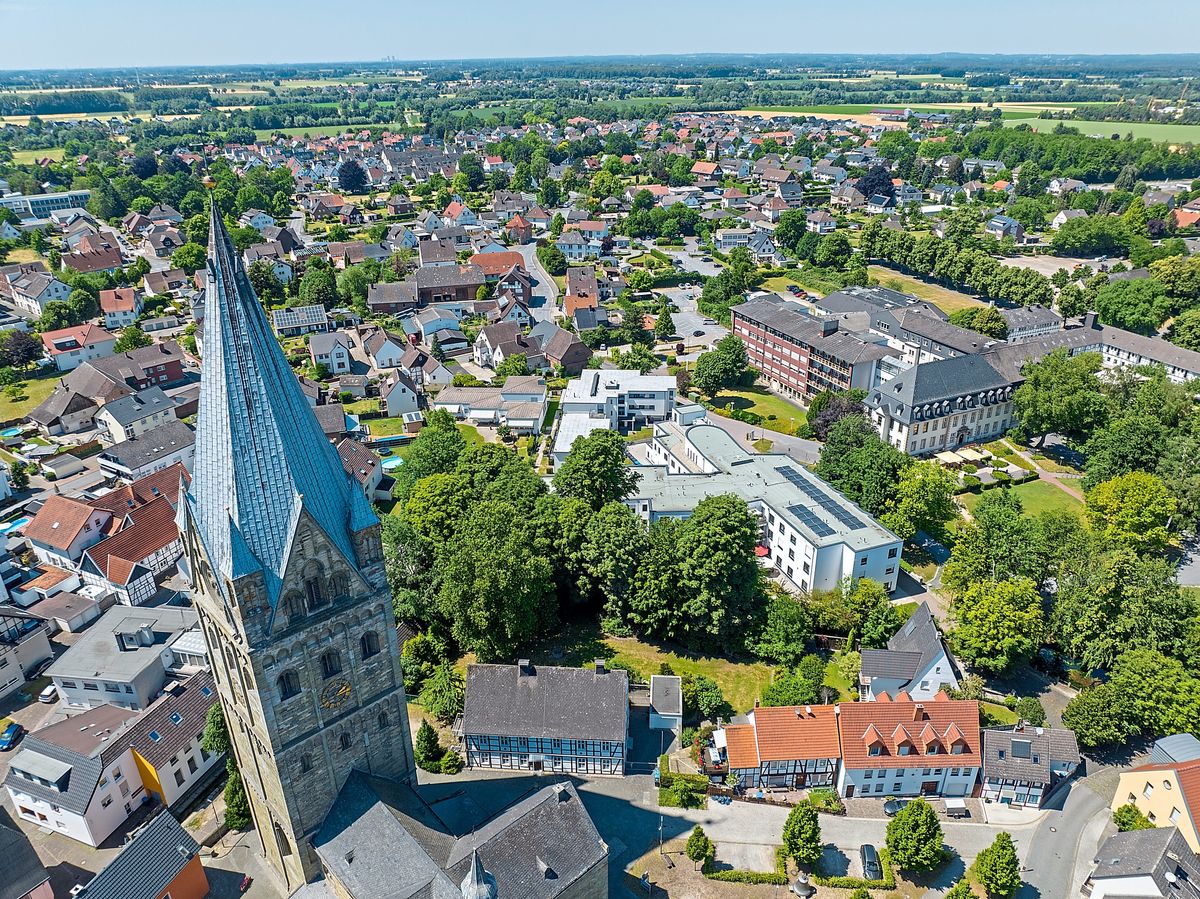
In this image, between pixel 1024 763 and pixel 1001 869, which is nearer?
pixel 1001 869

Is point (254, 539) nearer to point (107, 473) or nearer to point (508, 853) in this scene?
point (508, 853)

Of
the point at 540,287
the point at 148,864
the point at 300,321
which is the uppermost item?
the point at 300,321

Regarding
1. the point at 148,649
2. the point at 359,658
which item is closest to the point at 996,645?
the point at 359,658

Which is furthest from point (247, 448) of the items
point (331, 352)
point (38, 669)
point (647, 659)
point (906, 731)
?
point (331, 352)

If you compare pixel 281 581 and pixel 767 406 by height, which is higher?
pixel 281 581

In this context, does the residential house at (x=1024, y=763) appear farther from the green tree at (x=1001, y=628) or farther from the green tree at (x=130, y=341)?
the green tree at (x=130, y=341)

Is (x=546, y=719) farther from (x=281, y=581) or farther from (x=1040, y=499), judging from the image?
(x=1040, y=499)

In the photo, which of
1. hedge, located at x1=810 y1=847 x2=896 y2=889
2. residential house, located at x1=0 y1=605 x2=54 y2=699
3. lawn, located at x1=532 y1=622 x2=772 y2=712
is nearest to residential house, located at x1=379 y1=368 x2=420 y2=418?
residential house, located at x1=0 y1=605 x2=54 y2=699
